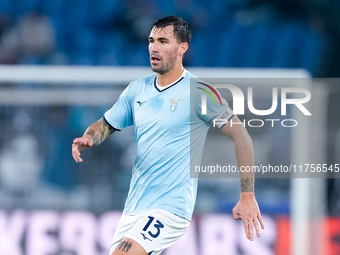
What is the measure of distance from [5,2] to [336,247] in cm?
565

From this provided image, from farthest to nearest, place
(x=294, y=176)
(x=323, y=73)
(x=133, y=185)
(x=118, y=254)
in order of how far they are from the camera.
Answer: (x=323, y=73) < (x=294, y=176) < (x=133, y=185) < (x=118, y=254)

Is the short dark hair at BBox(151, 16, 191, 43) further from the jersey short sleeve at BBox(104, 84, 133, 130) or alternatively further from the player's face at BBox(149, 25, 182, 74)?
the jersey short sleeve at BBox(104, 84, 133, 130)

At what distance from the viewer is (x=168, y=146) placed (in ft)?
12.4

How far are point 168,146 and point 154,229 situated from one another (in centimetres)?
46

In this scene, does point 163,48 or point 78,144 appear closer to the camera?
point 78,144

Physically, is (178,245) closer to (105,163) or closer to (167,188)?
(105,163)

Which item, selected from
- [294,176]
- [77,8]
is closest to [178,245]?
[294,176]

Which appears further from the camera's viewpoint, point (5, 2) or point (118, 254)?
point (5, 2)

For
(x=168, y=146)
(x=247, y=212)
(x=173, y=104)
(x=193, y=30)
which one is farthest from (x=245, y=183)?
(x=193, y=30)

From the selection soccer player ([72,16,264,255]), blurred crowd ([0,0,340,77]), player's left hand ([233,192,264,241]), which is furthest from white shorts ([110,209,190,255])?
blurred crowd ([0,0,340,77])

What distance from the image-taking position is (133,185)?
389 cm

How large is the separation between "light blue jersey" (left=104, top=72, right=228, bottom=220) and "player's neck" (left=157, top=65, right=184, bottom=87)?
3 cm

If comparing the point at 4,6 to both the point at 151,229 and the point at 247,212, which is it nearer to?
the point at 151,229

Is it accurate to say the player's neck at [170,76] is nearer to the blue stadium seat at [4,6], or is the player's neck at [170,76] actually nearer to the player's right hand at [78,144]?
the player's right hand at [78,144]
